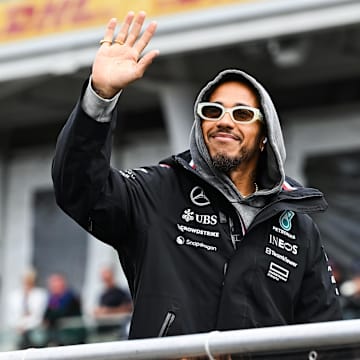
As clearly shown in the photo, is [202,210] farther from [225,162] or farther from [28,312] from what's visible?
[28,312]

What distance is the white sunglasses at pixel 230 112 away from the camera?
12.5ft

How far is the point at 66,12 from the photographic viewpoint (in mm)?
13664

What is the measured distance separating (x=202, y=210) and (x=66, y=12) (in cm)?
1024

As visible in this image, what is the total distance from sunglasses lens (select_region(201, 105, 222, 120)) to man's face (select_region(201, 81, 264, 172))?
0.03 meters

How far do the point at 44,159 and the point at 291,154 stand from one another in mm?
4635

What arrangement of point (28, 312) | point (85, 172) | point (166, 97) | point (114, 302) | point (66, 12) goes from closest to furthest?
point (85, 172) < point (114, 302) < point (66, 12) < point (28, 312) < point (166, 97)

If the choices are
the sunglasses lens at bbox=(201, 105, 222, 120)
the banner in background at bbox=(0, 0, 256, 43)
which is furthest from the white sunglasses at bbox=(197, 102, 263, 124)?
the banner in background at bbox=(0, 0, 256, 43)

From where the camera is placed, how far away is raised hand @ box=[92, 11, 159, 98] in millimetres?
3494

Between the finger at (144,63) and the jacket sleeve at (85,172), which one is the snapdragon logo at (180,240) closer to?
the jacket sleeve at (85,172)

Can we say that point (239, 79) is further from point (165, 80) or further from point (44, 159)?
point (44, 159)

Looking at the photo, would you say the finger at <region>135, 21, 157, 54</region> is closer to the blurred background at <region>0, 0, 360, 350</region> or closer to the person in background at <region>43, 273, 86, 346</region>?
the blurred background at <region>0, 0, 360, 350</region>

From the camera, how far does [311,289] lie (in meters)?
3.93

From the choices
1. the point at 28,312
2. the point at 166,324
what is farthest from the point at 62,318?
the point at 166,324

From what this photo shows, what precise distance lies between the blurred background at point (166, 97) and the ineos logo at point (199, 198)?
741cm
